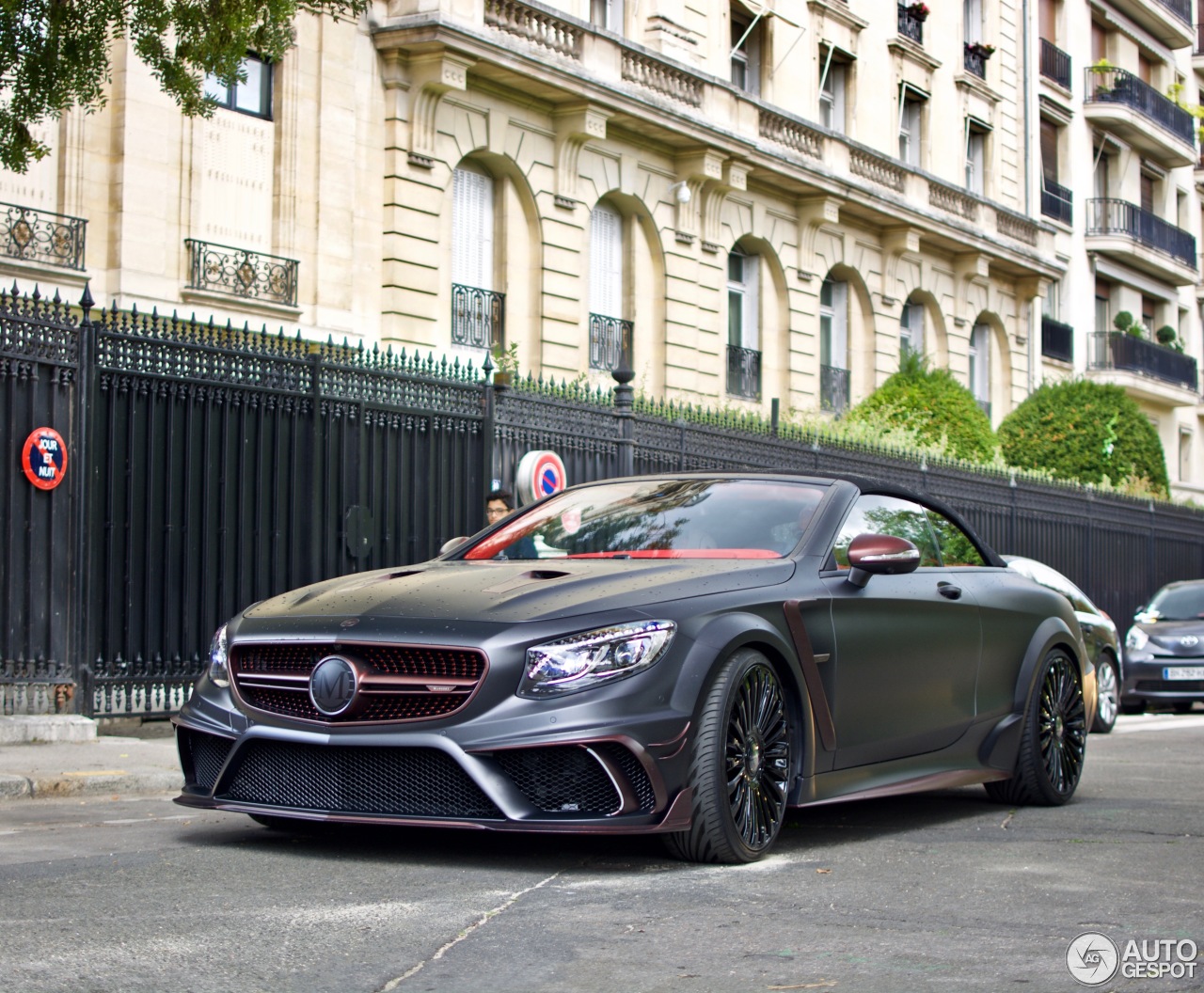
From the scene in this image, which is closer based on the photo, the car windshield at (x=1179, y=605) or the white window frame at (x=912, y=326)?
the car windshield at (x=1179, y=605)

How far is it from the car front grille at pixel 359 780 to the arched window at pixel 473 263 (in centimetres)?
1624

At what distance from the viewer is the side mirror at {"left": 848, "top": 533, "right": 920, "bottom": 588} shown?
680cm

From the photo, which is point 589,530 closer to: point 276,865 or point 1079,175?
point 276,865

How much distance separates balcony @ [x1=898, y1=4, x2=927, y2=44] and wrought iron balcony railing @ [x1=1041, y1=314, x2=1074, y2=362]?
8.57 m

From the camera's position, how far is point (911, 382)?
2992 cm

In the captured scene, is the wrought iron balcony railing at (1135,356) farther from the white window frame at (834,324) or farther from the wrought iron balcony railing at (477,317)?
the wrought iron balcony railing at (477,317)

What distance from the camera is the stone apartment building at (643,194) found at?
18.6 m

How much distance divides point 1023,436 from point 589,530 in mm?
28062

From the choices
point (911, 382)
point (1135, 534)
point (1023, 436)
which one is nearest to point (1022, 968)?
point (1135, 534)

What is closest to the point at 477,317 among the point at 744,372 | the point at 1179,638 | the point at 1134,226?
the point at 744,372

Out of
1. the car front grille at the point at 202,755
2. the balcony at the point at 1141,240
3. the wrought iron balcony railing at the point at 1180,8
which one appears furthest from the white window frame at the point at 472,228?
the wrought iron balcony railing at the point at 1180,8

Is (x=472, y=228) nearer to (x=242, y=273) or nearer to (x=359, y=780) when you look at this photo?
(x=242, y=273)

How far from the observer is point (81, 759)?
365 inches

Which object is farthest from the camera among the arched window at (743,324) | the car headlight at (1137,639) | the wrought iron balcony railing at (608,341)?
the arched window at (743,324)
